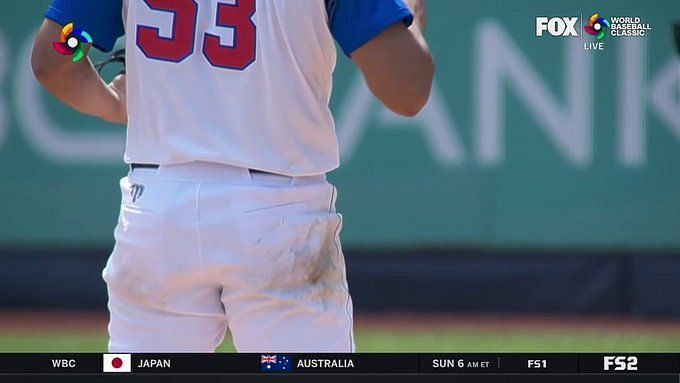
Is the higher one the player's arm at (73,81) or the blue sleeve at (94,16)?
the blue sleeve at (94,16)

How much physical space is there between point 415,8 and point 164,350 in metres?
0.84

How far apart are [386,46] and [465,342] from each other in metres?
3.15

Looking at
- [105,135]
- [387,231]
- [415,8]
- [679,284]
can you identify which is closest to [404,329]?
[387,231]

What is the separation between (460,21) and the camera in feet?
20.0

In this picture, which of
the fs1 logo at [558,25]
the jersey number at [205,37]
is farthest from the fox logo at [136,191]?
the fs1 logo at [558,25]

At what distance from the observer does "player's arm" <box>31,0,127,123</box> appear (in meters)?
2.30

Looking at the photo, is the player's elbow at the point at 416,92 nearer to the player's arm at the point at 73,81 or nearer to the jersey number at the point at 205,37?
the jersey number at the point at 205,37

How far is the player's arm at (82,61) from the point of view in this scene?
2305 mm
